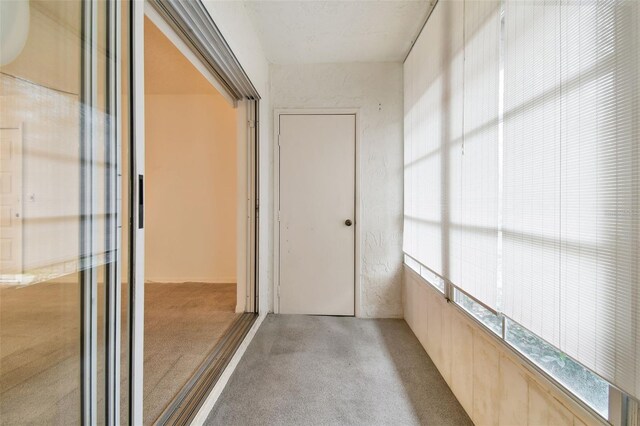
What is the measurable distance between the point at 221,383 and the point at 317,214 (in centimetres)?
169

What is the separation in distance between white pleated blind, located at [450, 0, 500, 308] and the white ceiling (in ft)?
2.68

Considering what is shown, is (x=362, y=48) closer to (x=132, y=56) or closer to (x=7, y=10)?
(x=132, y=56)

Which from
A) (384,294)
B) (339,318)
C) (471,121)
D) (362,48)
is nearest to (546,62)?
(471,121)

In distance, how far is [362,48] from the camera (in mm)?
2615

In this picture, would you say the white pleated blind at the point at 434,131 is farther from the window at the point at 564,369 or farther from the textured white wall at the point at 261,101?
the textured white wall at the point at 261,101

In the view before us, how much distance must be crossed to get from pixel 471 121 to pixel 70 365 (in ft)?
5.97

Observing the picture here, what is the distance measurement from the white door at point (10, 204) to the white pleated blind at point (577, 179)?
141 centimetres

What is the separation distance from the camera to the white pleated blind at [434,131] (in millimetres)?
1657

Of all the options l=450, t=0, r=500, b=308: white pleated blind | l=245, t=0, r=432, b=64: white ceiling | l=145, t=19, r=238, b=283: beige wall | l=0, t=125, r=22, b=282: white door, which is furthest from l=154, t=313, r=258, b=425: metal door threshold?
l=245, t=0, r=432, b=64: white ceiling

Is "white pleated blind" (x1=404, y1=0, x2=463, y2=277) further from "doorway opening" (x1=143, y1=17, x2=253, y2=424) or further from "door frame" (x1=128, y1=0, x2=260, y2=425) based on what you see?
"doorway opening" (x1=143, y1=17, x2=253, y2=424)

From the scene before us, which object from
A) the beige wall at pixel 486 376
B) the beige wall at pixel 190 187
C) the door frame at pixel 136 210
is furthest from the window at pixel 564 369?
the beige wall at pixel 190 187

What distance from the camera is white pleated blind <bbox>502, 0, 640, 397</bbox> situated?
2.30ft

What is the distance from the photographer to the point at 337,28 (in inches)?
91.7

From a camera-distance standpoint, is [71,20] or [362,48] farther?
[362,48]
